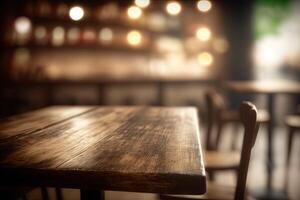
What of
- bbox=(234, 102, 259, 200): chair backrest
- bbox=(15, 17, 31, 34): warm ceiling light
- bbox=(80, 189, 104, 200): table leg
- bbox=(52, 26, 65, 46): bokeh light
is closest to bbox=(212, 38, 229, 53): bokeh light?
bbox=(52, 26, 65, 46): bokeh light

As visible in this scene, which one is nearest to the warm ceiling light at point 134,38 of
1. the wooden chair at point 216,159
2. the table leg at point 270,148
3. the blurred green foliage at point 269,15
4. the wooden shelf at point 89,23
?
the wooden shelf at point 89,23

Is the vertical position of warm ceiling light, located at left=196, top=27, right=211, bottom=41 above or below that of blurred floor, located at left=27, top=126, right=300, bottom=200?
above

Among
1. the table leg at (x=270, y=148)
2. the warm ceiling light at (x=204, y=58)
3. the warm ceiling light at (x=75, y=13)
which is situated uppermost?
the warm ceiling light at (x=75, y=13)

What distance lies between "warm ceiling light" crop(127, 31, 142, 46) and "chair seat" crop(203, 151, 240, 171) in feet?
13.1

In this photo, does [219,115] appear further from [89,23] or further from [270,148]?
[89,23]

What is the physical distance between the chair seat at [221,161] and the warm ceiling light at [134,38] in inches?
157

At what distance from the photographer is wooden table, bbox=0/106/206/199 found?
3.04 ft

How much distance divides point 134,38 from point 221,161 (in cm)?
426

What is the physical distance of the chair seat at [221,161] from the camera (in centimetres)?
212

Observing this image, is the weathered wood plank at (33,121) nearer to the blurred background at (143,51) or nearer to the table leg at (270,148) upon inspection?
the table leg at (270,148)

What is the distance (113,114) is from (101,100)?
400 centimetres

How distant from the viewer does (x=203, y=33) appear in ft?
20.4

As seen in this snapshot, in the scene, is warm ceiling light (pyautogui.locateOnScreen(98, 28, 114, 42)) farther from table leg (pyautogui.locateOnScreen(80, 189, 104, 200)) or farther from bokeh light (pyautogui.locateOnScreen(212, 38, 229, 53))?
table leg (pyautogui.locateOnScreen(80, 189, 104, 200))

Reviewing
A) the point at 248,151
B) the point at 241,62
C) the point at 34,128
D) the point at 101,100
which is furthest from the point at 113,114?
the point at 241,62
